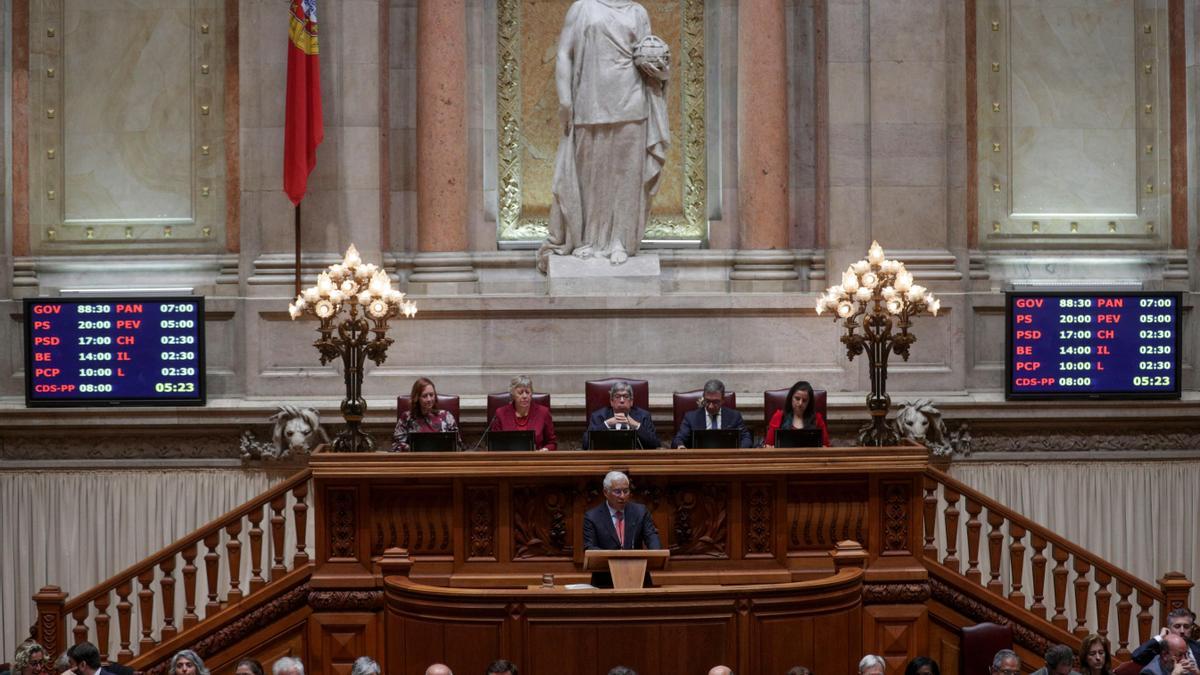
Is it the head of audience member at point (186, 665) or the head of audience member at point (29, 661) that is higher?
the head of audience member at point (186, 665)

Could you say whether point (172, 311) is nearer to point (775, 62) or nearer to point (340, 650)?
point (340, 650)

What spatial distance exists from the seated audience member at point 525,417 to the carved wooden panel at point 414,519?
1242 mm

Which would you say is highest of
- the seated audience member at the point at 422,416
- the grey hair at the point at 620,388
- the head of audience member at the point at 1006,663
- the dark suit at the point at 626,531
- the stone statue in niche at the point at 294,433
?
the grey hair at the point at 620,388

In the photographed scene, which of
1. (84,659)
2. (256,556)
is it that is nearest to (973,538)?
(256,556)

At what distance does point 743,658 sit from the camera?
30.8ft

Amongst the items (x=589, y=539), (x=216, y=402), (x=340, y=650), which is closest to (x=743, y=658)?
(x=589, y=539)

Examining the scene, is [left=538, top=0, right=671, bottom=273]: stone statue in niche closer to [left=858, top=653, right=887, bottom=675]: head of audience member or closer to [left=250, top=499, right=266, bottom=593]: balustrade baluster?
[left=250, top=499, right=266, bottom=593]: balustrade baluster

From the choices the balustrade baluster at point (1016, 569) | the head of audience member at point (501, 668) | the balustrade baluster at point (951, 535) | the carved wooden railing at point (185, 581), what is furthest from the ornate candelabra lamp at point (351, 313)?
the balustrade baluster at point (1016, 569)

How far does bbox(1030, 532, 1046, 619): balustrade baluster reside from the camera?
10.7 metres

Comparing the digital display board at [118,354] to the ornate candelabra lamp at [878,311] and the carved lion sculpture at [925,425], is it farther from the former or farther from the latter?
the carved lion sculpture at [925,425]

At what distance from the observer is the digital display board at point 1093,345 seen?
1321 centimetres

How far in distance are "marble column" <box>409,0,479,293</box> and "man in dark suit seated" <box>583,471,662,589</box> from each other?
4066 millimetres

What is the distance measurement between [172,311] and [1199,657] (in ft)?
24.1

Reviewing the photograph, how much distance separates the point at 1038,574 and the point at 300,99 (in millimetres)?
6115
